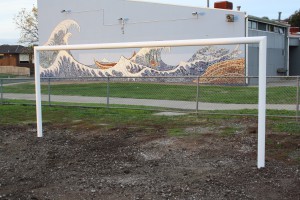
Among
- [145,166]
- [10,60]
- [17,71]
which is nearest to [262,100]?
[145,166]

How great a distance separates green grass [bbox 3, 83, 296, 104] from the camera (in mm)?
16297

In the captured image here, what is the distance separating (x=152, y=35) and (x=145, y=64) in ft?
7.02

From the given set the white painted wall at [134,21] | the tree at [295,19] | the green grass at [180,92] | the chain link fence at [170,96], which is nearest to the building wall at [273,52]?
the white painted wall at [134,21]

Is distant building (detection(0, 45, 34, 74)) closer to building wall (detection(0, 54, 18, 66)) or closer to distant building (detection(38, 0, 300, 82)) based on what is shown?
building wall (detection(0, 54, 18, 66))

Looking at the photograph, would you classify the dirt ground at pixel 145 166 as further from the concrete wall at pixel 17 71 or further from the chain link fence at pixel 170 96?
the concrete wall at pixel 17 71

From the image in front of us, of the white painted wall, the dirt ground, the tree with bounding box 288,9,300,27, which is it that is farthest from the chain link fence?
the tree with bounding box 288,9,300,27

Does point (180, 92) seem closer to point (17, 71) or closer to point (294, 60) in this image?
point (294, 60)

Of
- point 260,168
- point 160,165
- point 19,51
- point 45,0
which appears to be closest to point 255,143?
point 260,168

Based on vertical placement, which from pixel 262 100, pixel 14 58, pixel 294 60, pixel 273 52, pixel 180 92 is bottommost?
pixel 180 92

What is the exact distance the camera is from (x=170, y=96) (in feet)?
58.3

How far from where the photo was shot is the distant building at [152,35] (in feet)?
90.4

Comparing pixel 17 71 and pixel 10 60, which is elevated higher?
pixel 10 60

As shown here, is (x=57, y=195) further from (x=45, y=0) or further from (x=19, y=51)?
(x=19, y=51)

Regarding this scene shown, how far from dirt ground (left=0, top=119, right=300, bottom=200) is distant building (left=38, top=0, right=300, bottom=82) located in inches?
699
